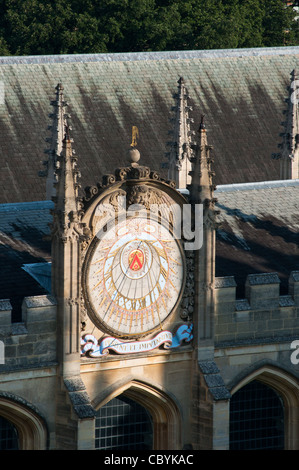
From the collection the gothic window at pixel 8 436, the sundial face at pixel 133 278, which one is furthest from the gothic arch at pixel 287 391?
the gothic window at pixel 8 436

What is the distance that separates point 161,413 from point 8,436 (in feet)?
16.5

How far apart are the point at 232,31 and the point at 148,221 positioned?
5642 cm

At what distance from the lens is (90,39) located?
103188mm

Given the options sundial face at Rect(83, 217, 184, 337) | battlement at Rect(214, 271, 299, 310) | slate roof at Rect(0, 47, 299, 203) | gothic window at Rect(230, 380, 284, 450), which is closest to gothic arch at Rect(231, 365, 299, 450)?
gothic window at Rect(230, 380, 284, 450)

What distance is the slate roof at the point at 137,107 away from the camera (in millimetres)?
77375

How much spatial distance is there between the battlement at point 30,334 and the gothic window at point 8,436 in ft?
6.84

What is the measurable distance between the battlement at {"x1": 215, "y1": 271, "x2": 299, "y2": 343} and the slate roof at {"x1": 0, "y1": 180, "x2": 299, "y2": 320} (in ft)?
4.92

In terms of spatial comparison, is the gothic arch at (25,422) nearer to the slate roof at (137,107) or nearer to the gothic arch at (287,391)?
the gothic arch at (287,391)

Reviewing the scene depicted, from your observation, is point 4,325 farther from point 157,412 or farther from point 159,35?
point 159,35

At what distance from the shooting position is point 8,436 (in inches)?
1987

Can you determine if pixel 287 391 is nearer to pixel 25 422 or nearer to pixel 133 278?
pixel 133 278

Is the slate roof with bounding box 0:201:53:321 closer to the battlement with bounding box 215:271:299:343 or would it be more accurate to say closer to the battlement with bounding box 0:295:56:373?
the battlement with bounding box 0:295:56:373

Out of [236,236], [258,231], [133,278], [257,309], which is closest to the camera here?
[133,278]

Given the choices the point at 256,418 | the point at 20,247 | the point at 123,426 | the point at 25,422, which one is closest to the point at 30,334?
the point at 25,422
